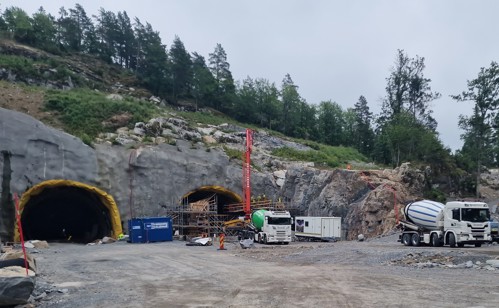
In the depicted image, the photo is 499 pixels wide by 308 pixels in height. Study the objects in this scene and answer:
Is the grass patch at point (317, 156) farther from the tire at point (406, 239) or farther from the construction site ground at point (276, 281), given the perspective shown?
the construction site ground at point (276, 281)

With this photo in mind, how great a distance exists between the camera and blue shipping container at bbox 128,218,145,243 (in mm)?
40219

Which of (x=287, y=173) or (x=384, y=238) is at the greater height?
(x=287, y=173)

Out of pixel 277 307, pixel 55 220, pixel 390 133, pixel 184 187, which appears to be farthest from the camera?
pixel 390 133

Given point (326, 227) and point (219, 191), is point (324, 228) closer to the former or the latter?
point (326, 227)

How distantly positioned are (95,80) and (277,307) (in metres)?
81.2

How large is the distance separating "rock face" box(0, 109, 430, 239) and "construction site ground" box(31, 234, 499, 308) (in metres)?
15.4

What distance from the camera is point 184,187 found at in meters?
47.5

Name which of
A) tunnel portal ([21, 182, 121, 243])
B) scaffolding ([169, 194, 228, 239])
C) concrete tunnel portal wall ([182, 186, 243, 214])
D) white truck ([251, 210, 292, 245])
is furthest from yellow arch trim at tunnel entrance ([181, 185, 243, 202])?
white truck ([251, 210, 292, 245])

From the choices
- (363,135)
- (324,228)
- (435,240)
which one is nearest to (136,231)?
(324,228)

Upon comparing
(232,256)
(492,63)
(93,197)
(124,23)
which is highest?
(124,23)

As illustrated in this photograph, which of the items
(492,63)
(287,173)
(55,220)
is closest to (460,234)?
(287,173)

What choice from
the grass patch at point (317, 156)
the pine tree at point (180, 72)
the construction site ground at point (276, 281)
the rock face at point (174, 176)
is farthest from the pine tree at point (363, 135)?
the construction site ground at point (276, 281)

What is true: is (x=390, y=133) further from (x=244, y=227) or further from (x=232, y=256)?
(x=232, y=256)

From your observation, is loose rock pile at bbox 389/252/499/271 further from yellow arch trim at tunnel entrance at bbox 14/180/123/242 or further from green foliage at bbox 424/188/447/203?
yellow arch trim at tunnel entrance at bbox 14/180/123/242
